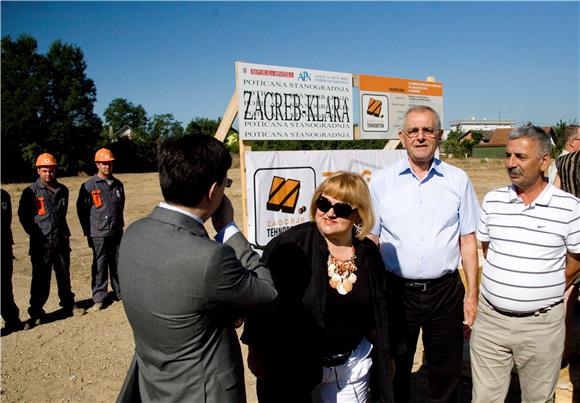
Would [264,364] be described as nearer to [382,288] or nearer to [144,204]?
[382,288]

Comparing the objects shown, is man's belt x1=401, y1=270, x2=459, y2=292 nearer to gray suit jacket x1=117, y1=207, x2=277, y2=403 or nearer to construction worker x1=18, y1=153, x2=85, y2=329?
gray suit jacket x1=117, y1=207, x2=277, y2=403

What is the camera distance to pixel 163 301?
1553mm

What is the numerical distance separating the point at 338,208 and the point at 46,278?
4960mm

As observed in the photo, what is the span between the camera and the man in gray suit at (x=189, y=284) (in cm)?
152

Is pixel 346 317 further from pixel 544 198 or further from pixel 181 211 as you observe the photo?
pixel 544 198

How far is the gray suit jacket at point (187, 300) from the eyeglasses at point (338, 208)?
666mm

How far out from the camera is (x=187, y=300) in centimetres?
153

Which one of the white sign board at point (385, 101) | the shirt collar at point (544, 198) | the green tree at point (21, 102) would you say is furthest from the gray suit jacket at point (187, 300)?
the green tree at point (21, 102)

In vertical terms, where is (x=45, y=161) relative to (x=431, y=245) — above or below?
above

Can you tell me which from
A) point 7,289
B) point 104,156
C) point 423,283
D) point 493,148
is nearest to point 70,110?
point 104,156

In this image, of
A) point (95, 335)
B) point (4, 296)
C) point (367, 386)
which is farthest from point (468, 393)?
point (4, 296)

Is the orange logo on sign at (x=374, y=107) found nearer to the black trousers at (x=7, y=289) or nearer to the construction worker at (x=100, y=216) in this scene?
the construction worker at (x=100, y=216)

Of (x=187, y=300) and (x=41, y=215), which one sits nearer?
(x=187, y=300)

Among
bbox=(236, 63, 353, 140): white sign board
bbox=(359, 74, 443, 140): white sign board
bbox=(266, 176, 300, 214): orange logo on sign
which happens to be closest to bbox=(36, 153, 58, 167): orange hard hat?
A: bbox=(236, 63, 353, 140): white sign board
